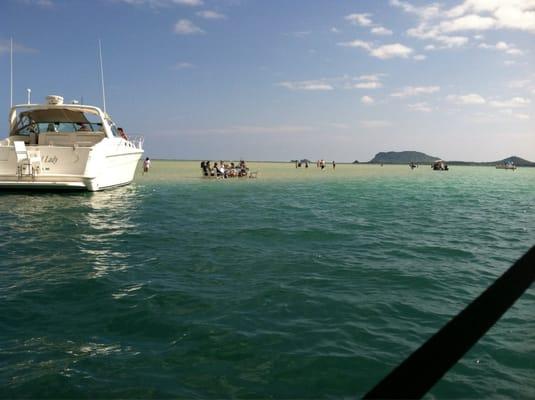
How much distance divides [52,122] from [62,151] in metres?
5.89

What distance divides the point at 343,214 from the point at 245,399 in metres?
13.8

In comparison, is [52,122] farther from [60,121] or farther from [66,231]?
[66,231]

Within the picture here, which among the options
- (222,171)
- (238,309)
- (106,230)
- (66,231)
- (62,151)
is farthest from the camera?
(222,171)

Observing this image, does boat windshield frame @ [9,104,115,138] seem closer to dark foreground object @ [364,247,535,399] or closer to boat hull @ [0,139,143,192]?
boat hull @ [0,139,143,192]

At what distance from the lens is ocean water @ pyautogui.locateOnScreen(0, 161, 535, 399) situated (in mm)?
3975

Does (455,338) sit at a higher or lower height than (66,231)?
higher

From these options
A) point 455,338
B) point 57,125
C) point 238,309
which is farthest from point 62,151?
point 455,338

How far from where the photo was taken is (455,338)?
146cm

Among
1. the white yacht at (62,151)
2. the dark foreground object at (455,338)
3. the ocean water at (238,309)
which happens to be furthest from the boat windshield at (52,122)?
the dark foreground object at (455,338)

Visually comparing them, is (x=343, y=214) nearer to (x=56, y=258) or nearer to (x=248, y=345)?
(x=56, y=258)

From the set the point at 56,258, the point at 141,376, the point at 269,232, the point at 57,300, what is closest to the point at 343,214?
the point at 269,232

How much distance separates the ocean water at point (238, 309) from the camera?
13.0 feet

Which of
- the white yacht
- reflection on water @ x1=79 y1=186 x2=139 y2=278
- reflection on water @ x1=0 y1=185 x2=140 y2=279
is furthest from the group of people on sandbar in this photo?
reflection on water @ x1=0 y1=185 x2=140 y2=279

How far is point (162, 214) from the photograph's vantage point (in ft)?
50.2
